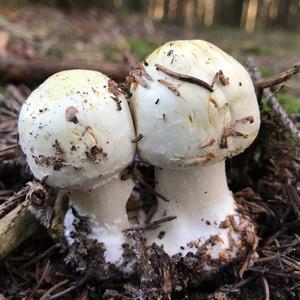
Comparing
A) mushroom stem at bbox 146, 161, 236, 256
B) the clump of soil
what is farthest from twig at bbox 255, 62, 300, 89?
mushroom stem at bbox 146, 161, 236, 256

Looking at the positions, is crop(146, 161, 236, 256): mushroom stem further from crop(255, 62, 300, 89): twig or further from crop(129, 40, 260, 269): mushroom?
crop(255, 62, 300, 89): twig

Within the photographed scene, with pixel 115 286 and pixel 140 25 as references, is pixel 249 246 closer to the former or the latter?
pixel 115 286

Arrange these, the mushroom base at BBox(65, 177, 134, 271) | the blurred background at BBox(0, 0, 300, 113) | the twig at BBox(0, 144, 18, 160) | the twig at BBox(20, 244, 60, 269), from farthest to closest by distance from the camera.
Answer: the blurred background at BBox(0, 0, 300, 113)
the twig at BBox(0, 144, 18, 160)
the twig at BBox(20, 244, 60, 269)
the mushroom base at BBox(65, 177, 134, 271)

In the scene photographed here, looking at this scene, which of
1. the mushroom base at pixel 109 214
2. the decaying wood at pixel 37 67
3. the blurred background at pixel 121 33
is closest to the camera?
the mushroom base at pixel 109 214

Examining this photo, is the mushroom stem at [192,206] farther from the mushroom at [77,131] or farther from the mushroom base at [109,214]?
the mushroom at [77,131]

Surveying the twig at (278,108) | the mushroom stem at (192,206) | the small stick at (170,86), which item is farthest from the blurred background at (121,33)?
the small stick at (170,86)

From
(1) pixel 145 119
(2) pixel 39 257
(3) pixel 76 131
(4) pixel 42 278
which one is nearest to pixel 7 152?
(2) pixel 39 257

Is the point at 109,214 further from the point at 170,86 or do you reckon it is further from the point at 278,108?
the point at 278,108

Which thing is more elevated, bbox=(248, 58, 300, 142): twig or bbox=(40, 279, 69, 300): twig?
bbox=(248, 58, 300, 142): twig
